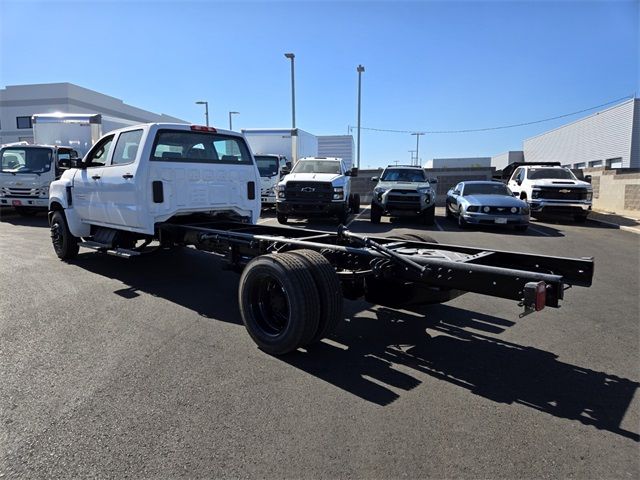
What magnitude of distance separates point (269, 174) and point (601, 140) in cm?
3802

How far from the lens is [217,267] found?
7.79 meters

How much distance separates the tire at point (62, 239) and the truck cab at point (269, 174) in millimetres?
9741

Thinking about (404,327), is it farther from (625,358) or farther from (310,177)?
(310,177)

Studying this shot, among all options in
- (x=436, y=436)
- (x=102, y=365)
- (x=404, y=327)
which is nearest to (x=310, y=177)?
(x=404, y=327)

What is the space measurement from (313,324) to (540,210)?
46.8 ft

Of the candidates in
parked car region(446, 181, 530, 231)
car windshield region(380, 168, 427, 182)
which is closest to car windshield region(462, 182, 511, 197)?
parked car region(446, 181, 530, 231)

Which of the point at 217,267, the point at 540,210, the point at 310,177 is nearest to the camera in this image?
the point at 217,267

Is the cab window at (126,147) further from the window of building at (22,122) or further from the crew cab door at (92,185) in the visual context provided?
the window of building at (22,122)

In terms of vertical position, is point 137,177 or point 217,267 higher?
point 137,177

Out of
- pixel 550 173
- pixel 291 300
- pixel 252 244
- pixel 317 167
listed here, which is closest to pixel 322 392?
pixel 291 300

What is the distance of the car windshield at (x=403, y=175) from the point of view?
15666mm

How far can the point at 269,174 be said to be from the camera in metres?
18.2

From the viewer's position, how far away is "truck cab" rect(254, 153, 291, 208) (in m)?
17.8

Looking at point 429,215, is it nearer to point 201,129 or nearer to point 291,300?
point 201,129
